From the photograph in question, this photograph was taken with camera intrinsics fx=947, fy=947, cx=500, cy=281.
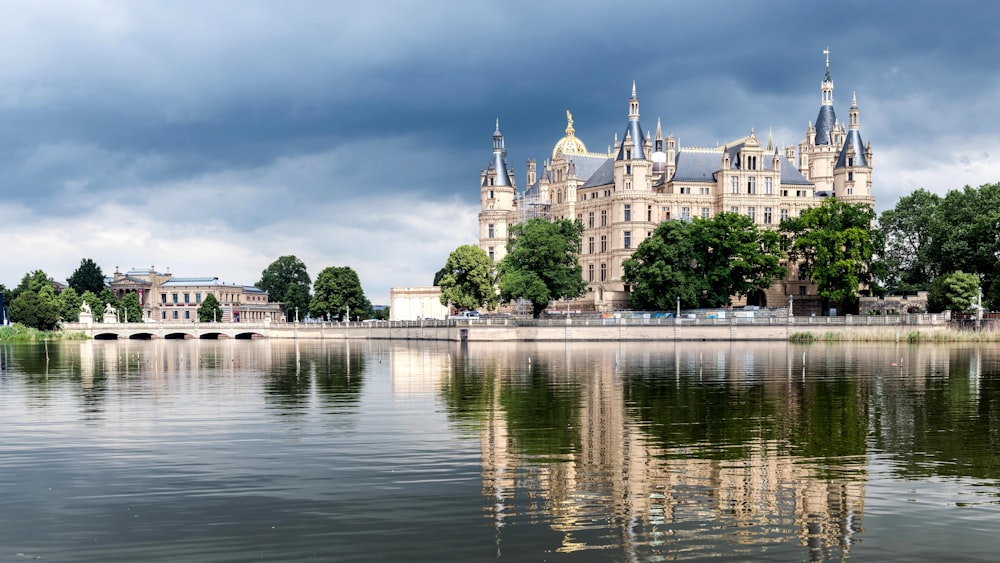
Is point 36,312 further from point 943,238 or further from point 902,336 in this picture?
point 943,238

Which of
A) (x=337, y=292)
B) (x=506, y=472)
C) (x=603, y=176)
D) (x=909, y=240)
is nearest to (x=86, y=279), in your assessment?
(x=337, y=292)

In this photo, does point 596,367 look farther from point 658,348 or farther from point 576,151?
point 576,151

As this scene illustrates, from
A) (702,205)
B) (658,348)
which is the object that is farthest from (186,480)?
(702,205)

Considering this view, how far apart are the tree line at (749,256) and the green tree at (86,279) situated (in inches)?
3872

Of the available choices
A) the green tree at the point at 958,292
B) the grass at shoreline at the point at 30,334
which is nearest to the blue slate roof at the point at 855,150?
the green tree at the point at 958,292

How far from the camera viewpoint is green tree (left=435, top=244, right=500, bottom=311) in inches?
4641

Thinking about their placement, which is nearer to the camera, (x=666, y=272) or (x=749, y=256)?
(x=666, y=272)

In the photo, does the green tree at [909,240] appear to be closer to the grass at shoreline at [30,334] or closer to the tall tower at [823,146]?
the tall tower at [823,146]

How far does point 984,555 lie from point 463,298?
103361 mm

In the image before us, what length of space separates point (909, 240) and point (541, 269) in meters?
53.7

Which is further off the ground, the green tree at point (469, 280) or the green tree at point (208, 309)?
the green tree at point (469, 280)

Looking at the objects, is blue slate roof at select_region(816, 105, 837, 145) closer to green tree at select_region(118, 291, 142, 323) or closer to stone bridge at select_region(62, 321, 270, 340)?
stone bridge at select_region(62, 321, 270, 340)

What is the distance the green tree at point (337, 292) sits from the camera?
144875 millimetres

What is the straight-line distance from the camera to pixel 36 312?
449ft
